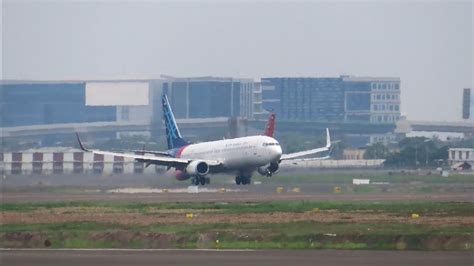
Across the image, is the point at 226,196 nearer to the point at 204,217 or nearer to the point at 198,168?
the point at 198,168

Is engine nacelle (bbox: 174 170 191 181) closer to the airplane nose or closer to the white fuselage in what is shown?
the white fuselage

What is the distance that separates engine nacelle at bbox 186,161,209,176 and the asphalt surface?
8811mm

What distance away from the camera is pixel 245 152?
91688 millimetres

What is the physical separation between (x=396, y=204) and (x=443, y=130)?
4792 inches

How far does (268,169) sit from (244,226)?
4073cm

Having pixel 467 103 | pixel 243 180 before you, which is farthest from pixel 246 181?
pixel 467 103

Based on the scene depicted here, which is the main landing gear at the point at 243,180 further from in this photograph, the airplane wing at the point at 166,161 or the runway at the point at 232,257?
the runway at the point at 232,257

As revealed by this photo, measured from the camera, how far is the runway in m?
40.4

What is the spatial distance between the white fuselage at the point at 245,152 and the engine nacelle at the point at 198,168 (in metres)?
1.13

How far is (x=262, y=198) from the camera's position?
74.6 metres

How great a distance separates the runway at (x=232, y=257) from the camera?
40406 mm

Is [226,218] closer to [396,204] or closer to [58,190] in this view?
[396,204]

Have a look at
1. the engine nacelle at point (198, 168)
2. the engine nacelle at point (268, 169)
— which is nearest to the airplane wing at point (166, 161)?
the engine nacelle at point (198, 168)

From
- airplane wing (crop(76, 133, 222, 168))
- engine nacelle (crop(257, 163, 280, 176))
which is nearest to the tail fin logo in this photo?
airplane wing (crop(76, 133, 222, 168))
